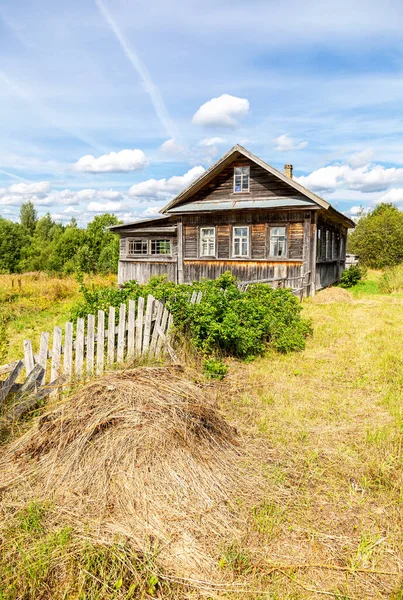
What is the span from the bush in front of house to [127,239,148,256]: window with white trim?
1277 centimetres

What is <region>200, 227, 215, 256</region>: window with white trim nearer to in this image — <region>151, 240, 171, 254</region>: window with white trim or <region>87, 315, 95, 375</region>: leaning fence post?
<region>151, 240, 171, 254</region>: window with white trim

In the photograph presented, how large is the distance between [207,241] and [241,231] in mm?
1841

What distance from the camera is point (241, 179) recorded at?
1841 centimetres

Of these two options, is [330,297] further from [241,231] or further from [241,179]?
[241,179]

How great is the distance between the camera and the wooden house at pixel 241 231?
16.7m

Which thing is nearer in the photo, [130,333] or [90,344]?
[90,344]

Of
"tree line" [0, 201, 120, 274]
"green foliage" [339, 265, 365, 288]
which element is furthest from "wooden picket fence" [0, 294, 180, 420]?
"tree line" [0, 201, 120, 274]

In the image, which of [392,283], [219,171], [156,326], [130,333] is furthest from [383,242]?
[130,333]

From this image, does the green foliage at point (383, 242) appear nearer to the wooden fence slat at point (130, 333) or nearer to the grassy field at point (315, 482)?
the grassy field at point (315, 482)

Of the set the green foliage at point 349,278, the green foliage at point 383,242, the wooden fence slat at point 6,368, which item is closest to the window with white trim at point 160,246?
the green foliage at point 349,278

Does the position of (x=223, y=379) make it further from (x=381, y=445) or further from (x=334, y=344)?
(x=334, y=344)

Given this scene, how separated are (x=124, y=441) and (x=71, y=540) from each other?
911 millimetres

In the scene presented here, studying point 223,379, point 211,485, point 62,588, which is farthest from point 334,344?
point 62,588

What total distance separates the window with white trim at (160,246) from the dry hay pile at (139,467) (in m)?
16.6
